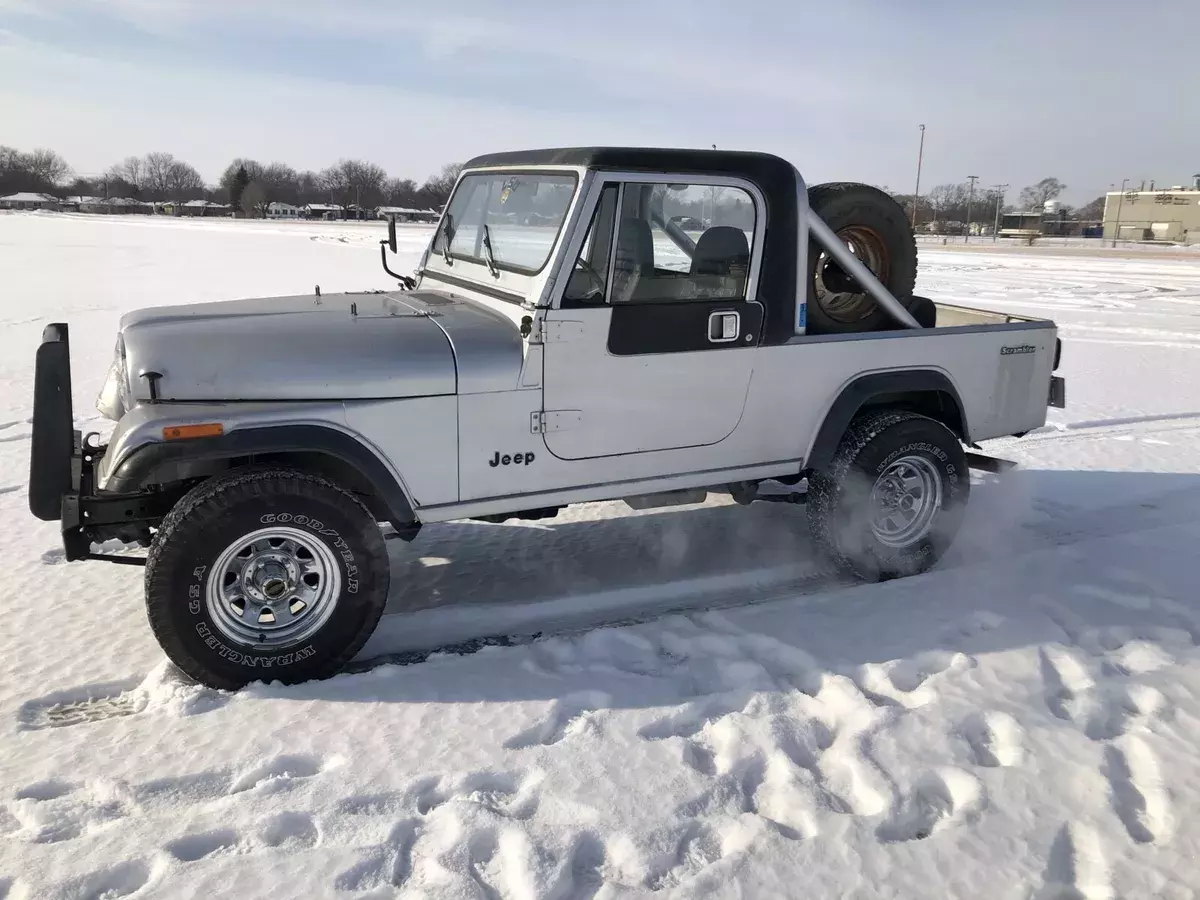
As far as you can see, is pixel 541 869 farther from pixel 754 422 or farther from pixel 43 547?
pixel 43 547

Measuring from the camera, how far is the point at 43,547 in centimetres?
478

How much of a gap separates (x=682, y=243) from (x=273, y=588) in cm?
224

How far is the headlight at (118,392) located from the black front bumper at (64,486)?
19cm

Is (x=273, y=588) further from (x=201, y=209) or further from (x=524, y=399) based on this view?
(x=201, y=209)

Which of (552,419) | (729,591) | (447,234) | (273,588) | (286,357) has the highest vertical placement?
(447,234)

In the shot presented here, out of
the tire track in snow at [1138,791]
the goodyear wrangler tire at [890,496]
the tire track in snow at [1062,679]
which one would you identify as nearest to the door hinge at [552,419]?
the goodyear wrangler tire at [890,496]

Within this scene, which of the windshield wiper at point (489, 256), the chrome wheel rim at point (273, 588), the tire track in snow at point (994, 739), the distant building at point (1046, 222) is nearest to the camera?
the tire track in snow at point (994, 739)

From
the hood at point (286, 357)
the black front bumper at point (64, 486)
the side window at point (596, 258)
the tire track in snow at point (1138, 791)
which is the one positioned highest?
the side window at point (596, 258)

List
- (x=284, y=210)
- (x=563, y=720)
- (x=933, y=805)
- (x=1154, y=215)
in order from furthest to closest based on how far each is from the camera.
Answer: (x=284, y=210), (x=1154, y=215), (x=563, y=720), (x=933, y=805)

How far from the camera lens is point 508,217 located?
4.33 metres

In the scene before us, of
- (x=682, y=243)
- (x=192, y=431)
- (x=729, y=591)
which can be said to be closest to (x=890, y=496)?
(x=729, y=591)

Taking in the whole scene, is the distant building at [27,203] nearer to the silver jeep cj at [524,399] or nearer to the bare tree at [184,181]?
the bare tree at [184,181]

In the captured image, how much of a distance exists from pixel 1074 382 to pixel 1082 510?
4.50 m

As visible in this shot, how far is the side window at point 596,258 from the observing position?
A: 3.78 meters
